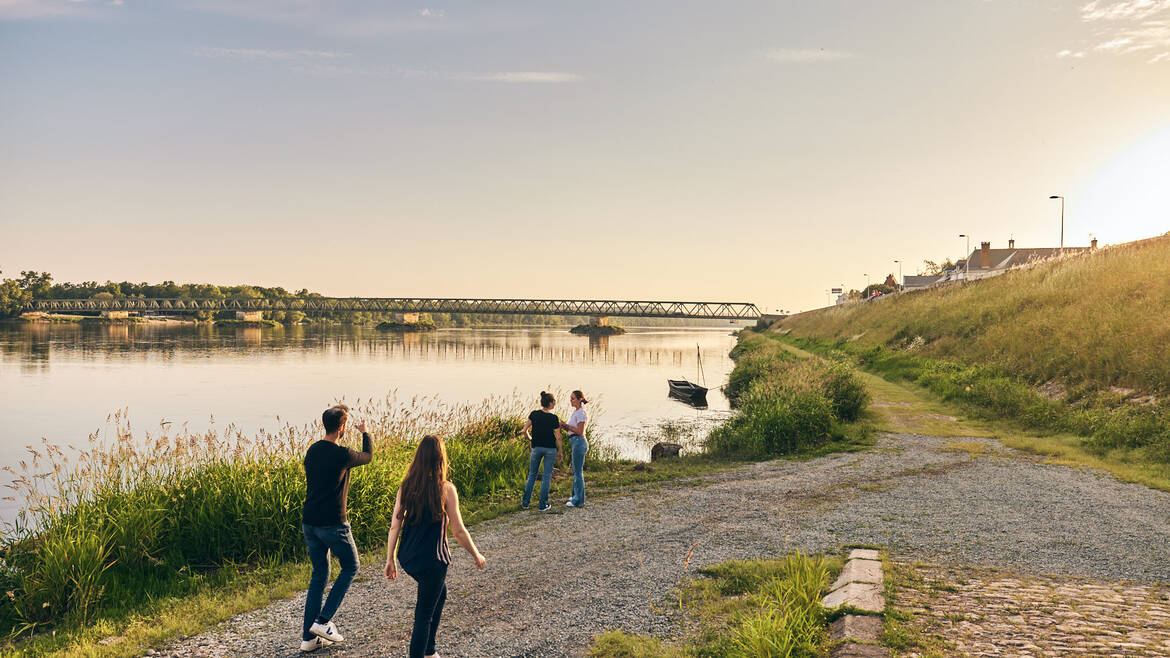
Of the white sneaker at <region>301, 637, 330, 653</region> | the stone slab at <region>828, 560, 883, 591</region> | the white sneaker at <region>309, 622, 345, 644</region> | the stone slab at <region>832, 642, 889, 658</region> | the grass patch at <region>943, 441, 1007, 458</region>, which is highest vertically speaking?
the stone slab at <region>832, 642, 889, 658</region>

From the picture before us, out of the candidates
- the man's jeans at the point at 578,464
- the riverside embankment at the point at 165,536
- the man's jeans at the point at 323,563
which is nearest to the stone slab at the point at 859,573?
the man's jeans at the point at 323,563

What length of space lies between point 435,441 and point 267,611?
13.6 ft

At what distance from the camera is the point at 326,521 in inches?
269

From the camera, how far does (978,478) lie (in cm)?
1409

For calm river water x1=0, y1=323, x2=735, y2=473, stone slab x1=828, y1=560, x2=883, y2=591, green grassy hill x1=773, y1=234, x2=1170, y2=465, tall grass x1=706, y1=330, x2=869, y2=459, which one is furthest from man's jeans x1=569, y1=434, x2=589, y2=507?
green grassy hill x1=773, y1=234, x2=1170, y2=465

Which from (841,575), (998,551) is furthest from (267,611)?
(998,551)

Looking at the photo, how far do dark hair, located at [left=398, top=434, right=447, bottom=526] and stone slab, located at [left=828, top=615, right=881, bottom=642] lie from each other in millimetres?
4150

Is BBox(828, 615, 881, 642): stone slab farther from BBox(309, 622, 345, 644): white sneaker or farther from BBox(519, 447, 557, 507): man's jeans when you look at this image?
BBox(519, 447, 557, 507): man's jeans

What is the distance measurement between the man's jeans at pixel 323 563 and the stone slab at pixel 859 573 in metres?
5.63

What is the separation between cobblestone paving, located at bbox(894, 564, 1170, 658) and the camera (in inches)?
243

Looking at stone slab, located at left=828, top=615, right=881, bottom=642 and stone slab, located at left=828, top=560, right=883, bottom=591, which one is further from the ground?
stone slab, located at left=828, top=615, right=881, bottom=642

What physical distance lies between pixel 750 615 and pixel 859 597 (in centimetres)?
123

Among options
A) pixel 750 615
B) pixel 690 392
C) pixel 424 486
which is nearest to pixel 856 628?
pixel 750 615

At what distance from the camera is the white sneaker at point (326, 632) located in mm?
6926
